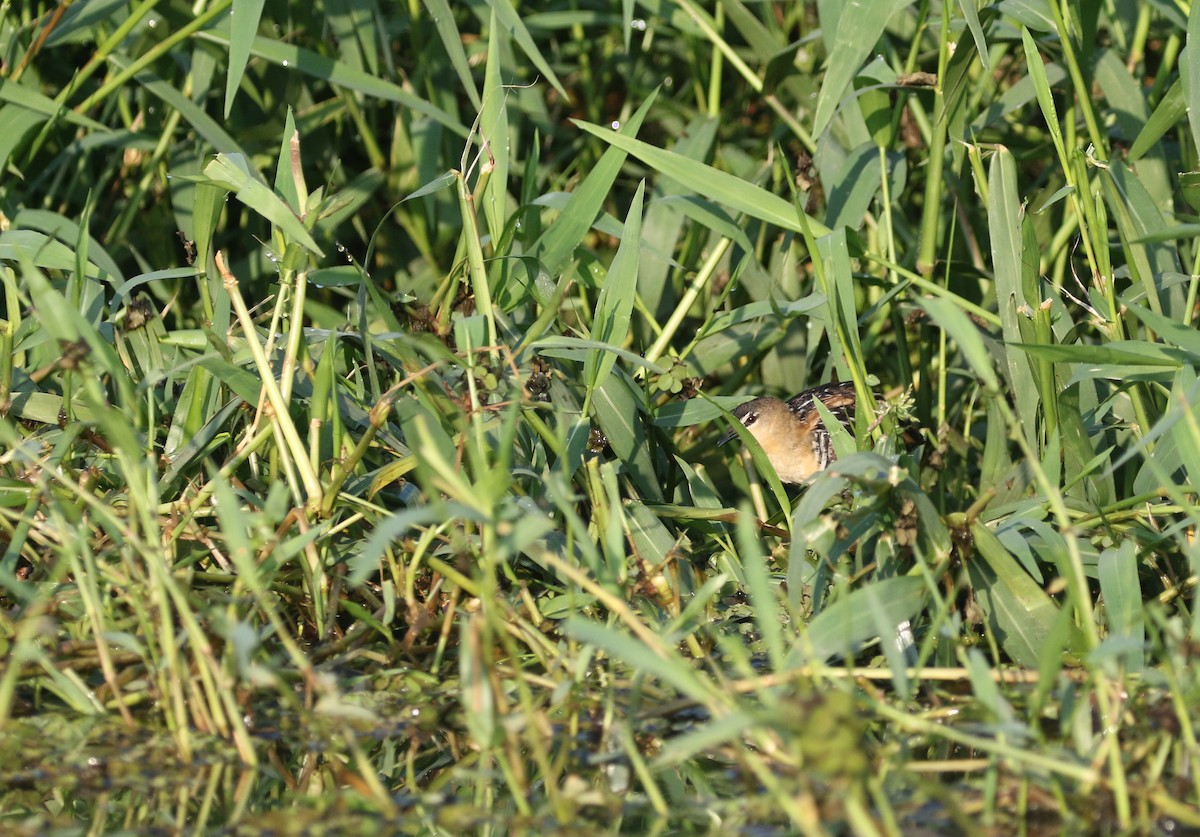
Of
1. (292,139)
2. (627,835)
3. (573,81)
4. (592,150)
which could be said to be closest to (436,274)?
(592,150)

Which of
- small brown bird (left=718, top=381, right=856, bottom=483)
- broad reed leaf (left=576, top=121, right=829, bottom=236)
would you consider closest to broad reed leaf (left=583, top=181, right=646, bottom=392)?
broad reed leaf (left=576, top=121, right=829, bottom=236)

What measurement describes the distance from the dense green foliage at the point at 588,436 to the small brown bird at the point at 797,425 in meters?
0.13

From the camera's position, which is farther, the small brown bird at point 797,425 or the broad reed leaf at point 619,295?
the small brown bird at point 797,425

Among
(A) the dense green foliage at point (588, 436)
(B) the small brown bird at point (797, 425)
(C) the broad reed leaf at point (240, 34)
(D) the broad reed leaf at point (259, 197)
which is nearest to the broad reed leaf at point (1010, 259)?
(A) the dense green foliage at point (588, 436)

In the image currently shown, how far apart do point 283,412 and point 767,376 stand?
198cm

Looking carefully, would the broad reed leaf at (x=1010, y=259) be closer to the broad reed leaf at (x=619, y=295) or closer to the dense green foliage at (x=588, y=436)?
the dense green foliage at (x=588, y=436)

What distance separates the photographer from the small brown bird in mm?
3977

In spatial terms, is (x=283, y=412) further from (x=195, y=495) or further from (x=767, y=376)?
(x=767, y=376)

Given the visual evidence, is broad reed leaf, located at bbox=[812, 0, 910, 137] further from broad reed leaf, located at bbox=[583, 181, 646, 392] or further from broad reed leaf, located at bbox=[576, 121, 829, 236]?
broad reed leaf, located at bbox=[583, 181, 646, 392]

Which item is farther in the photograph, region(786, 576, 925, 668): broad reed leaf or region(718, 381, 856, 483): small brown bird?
region(718, 381, 856, 483): small brown bird

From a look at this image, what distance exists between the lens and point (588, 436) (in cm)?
314

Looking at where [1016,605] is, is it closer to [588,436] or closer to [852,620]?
[852,620]

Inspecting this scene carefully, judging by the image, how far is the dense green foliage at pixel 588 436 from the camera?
221 cm

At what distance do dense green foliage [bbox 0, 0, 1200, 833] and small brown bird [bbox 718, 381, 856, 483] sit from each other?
0.43 ft
